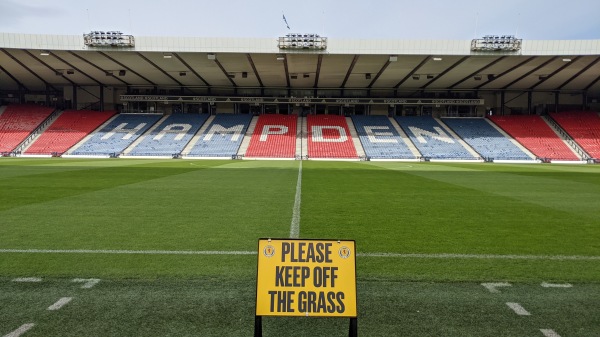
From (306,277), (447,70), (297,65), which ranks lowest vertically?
(306,277)

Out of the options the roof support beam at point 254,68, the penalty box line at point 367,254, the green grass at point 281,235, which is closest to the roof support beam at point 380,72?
the roof support beam at point 254,68

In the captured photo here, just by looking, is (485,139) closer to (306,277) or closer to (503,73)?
(503,73)

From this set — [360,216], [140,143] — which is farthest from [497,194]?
[140,143]

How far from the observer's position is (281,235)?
6.87m

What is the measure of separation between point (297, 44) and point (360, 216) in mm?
29427

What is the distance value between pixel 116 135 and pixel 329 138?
26.4m

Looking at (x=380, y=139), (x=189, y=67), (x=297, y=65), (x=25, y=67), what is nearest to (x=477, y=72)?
(x=380, y=139)

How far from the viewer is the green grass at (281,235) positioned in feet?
12.1

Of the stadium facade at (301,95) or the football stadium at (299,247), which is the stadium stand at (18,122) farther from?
the football stadium at (299,247)

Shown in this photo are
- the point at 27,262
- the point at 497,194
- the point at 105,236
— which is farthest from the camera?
the point at 497,194

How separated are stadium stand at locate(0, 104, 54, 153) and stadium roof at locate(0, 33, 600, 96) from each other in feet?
10.7

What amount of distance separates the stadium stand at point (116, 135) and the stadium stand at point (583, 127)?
53.0m

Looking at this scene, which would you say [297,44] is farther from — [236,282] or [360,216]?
[236,282]

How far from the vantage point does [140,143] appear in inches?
1716
